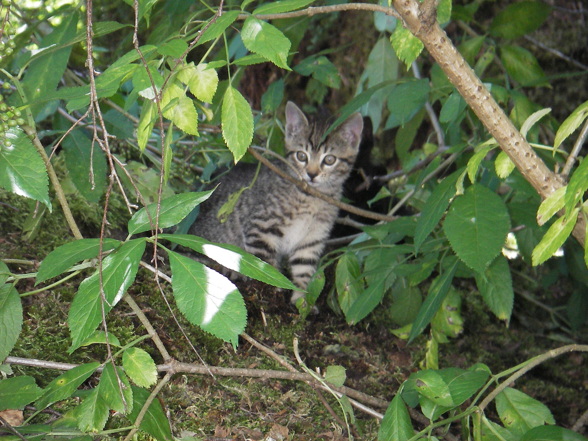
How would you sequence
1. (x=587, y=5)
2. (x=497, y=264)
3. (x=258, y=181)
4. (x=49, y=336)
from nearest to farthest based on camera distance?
(x=49, y=336)
(x=497, y=264)
(x=258, y=181)
(x=587, y=5)

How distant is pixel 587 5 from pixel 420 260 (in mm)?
2781

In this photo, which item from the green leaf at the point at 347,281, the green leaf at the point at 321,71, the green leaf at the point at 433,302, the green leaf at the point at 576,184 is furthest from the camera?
the green leaf at the point at 321,71

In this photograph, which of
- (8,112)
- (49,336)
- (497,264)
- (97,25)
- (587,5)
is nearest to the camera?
(8,112)

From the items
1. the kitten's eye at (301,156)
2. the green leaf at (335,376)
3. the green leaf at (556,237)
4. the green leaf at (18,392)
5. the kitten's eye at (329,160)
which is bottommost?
the green leaf at (335,376)

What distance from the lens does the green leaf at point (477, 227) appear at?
70.0 inches

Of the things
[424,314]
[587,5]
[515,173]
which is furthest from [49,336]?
[587,5]

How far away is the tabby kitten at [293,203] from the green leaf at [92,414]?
2.25m

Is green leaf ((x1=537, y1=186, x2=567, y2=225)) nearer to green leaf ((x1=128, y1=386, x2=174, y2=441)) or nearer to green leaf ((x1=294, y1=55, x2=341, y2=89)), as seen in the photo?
green leaf ((x1=128, y1=386, x2=174, y2=441))

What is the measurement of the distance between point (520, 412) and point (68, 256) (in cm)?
141

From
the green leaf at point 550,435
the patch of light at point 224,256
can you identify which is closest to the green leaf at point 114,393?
the patch of light at point 224,256

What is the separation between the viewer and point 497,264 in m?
2.42

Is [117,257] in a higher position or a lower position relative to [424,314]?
higher

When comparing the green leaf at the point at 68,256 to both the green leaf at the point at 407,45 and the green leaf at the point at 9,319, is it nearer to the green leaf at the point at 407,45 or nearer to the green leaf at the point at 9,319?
the green leaf at the point at 9,319

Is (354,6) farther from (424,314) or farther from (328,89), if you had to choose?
(328,89)
